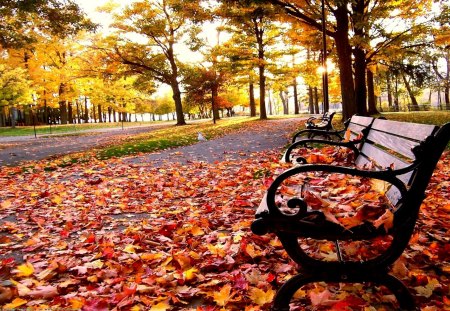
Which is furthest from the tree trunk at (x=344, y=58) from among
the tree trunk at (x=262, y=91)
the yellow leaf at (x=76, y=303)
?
the tree trunk at (x=262, y=91)

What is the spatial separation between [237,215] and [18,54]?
3384 centimetres

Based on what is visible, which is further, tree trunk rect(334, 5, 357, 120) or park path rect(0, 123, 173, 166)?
tree trunk rect(334, 5, 357, 120)

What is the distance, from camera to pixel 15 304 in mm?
2148

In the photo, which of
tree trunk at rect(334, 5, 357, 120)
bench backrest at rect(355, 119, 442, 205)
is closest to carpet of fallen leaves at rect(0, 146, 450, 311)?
bench backrest at rect(355, 119, 442, 205)

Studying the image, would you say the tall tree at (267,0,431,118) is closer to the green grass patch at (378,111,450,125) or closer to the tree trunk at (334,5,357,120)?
the tree trunk at (334,5,357,120)

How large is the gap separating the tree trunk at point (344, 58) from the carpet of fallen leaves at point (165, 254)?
7729 mm

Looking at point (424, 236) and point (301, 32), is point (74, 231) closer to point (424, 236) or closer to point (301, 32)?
point (424, 236)

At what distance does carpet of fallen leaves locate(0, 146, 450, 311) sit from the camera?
6.97 feet

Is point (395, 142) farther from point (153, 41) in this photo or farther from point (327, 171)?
point (153, 41)

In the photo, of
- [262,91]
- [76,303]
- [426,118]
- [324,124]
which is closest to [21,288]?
[76,303]

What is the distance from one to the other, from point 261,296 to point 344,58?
38.6 ft

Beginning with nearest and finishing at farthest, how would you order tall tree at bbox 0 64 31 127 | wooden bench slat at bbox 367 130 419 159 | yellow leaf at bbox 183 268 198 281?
wooden bench slat at bbox 367 130 419 159 < yellow leaf at bbox 183 268 198 281 < tall tree at bbox 0 64 31 127

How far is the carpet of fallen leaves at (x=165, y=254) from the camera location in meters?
2.12

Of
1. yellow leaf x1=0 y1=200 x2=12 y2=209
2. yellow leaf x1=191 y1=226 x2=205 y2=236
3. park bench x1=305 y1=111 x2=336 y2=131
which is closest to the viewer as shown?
yellow leaf x1=191 y1=226 x2=205 y2=236
